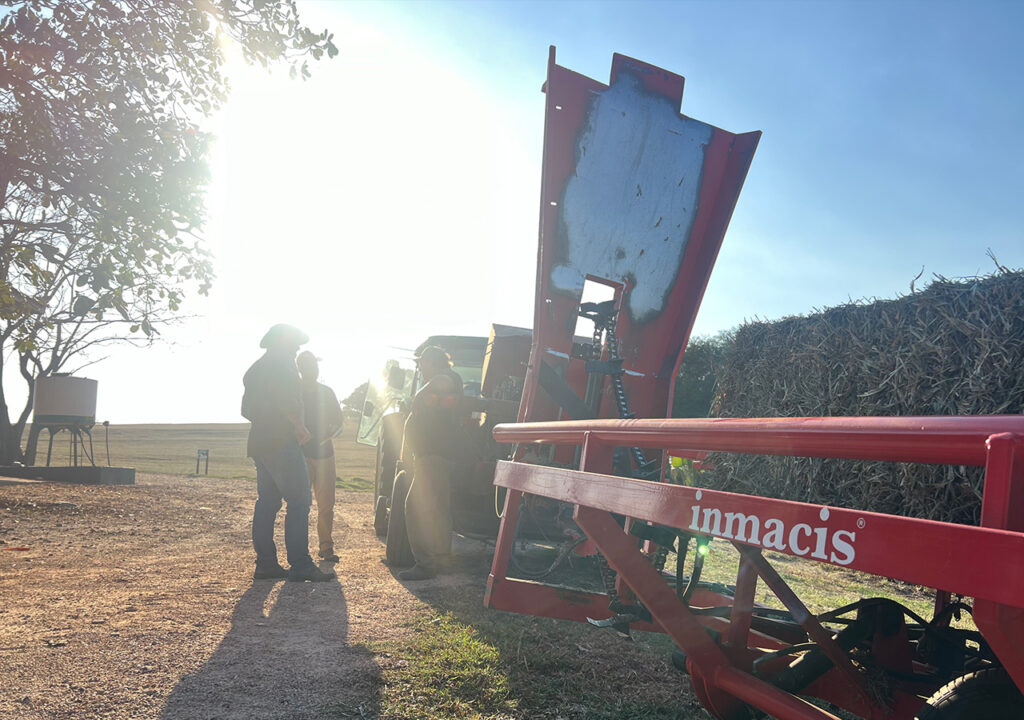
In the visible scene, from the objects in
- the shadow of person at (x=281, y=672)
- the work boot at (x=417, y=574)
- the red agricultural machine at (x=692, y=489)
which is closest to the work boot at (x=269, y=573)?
the shadow of person at (x=281, y=672)

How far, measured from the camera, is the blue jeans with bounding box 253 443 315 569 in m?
5.81

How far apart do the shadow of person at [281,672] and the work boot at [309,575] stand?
81 cm

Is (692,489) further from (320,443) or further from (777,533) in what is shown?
(320,443)

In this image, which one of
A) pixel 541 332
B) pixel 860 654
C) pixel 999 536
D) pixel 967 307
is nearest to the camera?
pixel 999 536

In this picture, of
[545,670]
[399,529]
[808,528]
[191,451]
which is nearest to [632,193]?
[545,670]

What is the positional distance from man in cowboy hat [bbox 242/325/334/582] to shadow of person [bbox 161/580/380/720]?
3.04ft

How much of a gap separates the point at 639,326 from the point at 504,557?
79.8 inches

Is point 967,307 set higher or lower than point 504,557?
higher

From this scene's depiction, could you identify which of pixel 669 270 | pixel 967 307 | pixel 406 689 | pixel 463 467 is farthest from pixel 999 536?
pixel 967 307

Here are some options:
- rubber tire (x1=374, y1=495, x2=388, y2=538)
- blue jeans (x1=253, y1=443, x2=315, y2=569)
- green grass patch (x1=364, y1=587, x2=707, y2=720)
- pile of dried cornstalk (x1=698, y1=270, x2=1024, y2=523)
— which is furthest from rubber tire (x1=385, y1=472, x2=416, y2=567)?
pile of dried cornstalk (x1=698, y1=270, x2=1024, y2=523)

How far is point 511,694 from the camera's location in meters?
3.33

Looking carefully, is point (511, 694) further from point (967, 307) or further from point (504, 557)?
point (967, 307)

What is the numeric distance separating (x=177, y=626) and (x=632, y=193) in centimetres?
396

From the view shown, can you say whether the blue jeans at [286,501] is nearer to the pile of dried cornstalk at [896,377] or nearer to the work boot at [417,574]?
the work boot at [417,574]
